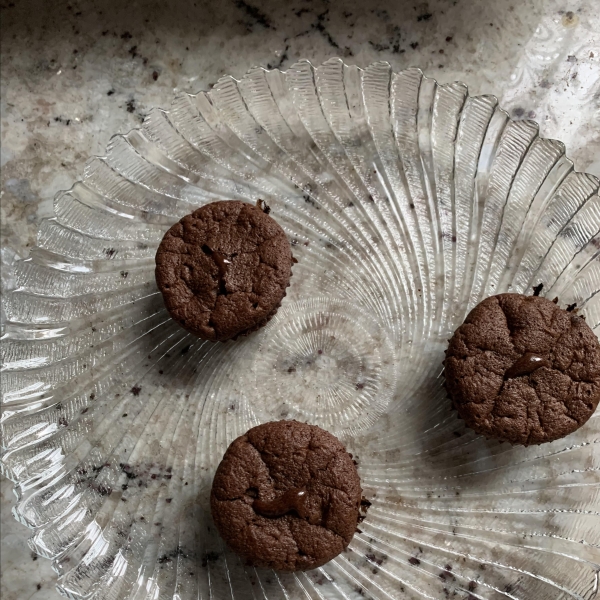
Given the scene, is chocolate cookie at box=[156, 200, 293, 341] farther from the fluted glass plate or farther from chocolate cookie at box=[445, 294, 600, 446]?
chocolate cookie at box=[445, 294, 600, 446]

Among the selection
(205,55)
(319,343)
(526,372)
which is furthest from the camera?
(205,55)

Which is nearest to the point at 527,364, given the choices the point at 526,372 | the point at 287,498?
the point at 526,372

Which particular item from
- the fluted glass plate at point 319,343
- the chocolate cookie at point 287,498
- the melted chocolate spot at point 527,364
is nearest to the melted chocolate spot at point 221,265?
the fluted glass plate at point 319,343

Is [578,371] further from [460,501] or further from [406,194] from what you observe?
[406,194]

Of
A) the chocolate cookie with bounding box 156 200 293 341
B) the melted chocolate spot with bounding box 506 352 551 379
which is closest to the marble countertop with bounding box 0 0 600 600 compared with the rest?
the chocolate cookie with bounding box 156 200 293 341

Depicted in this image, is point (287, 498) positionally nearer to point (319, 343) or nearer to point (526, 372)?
point (319, 343)

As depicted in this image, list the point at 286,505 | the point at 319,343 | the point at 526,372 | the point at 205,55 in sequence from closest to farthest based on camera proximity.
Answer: the point at 286,505 → the point at 526,372 → the point at 319,343 → the point at 205,55

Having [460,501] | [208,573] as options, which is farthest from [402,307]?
[208,573]
